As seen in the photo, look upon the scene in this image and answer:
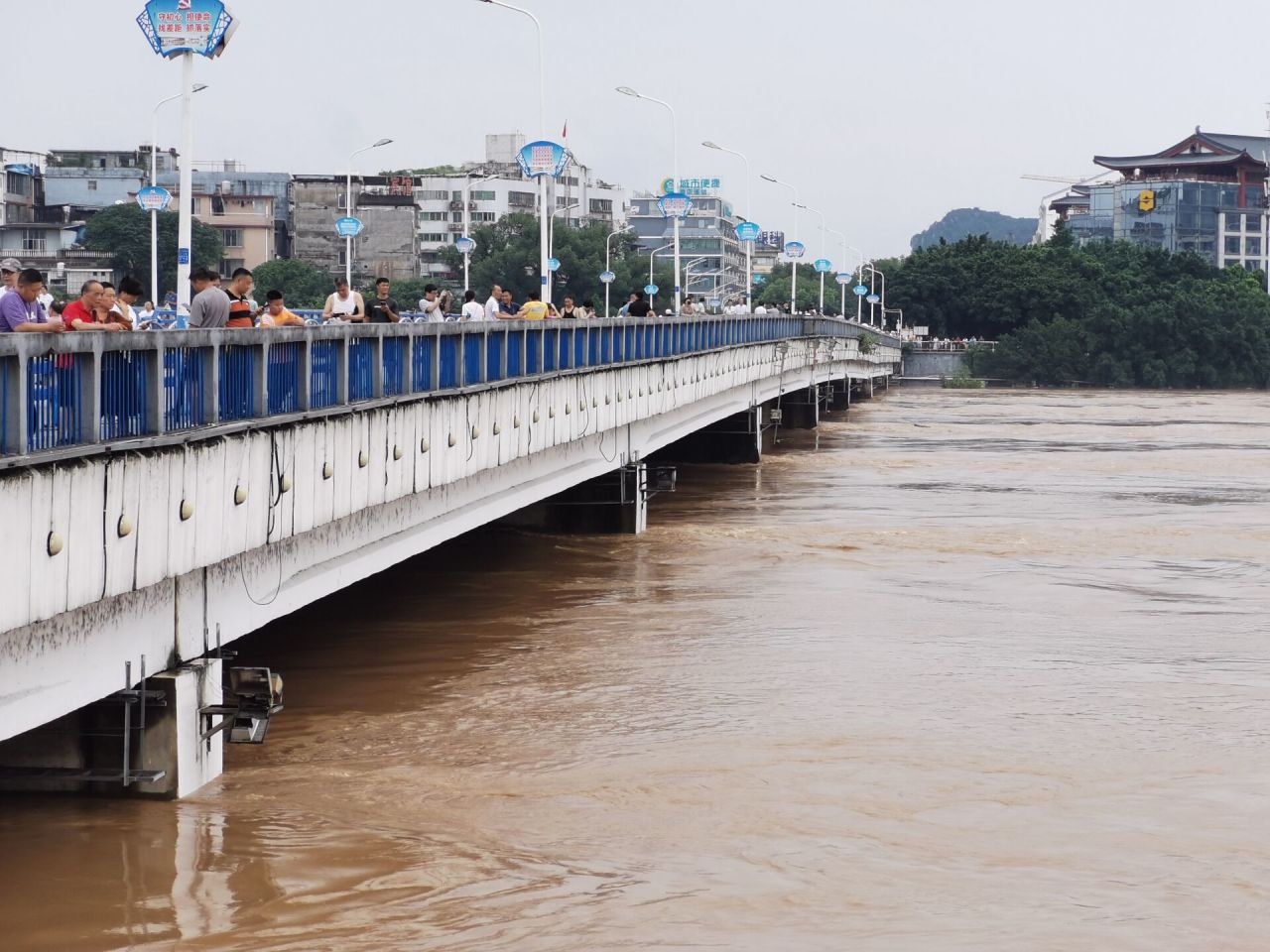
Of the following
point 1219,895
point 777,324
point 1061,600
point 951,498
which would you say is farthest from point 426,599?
point 777,324

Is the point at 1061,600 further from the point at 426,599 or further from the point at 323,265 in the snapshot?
the point at 323,265

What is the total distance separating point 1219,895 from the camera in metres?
11.6

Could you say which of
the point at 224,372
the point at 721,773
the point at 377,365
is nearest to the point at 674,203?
the point at 377,365

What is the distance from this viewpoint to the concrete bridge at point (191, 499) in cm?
1027

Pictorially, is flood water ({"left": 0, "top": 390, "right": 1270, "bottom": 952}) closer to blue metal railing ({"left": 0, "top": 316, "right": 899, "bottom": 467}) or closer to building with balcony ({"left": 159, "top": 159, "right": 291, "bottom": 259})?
blue metal railing ({"left": 0, "top": 316, "right": 899, "bottom": 467})

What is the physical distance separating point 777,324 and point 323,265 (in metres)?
73.5

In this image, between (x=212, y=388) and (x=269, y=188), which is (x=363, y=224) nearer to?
(x=269, y=188)

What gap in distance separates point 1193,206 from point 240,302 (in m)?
164

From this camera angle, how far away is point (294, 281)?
10262 cm

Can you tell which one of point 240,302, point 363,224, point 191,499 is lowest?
point 191,499

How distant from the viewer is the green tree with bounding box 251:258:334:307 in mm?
99875

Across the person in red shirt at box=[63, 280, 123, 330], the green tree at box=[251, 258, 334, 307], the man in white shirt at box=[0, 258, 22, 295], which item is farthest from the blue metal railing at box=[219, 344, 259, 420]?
the green tree at box=[251, 258, 334, 307]

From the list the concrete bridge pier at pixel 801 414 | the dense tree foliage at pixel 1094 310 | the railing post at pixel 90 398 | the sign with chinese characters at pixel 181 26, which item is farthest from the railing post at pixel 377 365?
the dense tree foliage at pixel 1094 310

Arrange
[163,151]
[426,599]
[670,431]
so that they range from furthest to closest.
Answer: [163,151] → [670,431] → [426,599]
